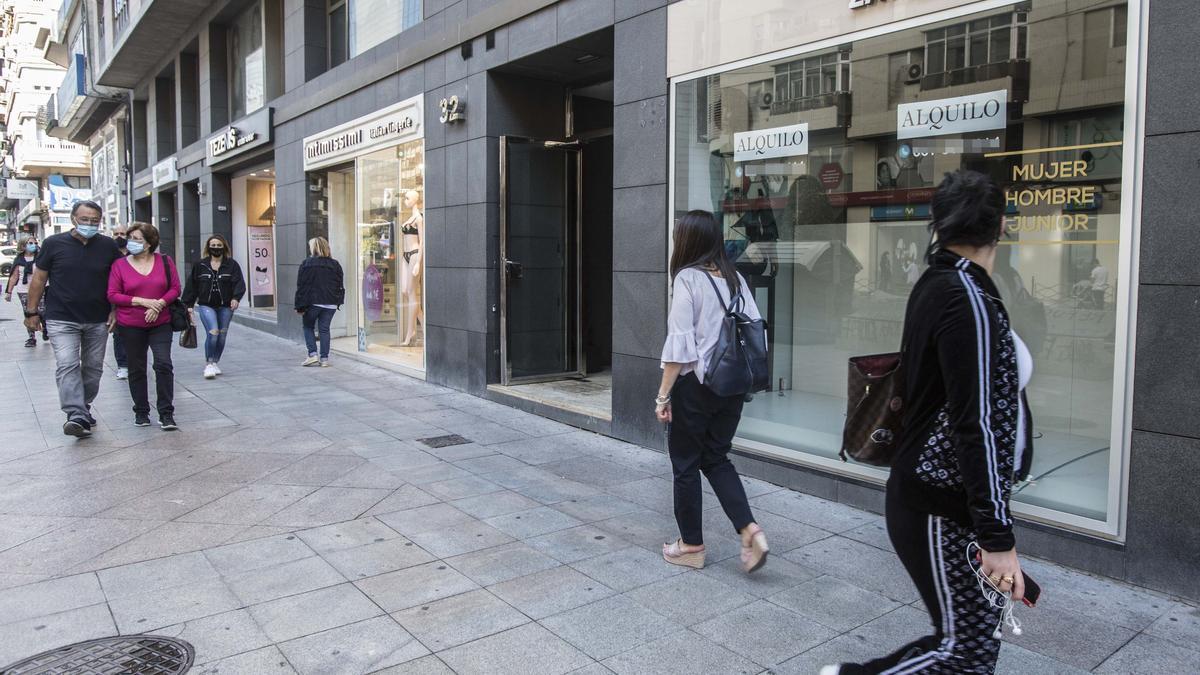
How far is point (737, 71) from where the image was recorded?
20.3ft

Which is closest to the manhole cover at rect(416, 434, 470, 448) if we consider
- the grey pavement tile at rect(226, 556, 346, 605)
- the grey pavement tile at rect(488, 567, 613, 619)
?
the grey pavement tile at rect(226, 556, 346, 605)

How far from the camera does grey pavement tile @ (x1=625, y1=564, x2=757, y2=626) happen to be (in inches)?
147

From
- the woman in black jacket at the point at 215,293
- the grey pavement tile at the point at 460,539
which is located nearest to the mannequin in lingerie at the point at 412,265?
the woman in black jacket at the point at 215,293

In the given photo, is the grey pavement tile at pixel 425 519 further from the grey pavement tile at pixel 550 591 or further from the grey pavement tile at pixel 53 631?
the grey pavement tile at pixel 53 631

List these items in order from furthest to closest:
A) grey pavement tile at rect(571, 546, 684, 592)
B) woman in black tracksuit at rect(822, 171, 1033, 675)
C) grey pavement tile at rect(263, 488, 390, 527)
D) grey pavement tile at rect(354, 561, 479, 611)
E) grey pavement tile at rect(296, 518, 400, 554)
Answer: grey pavement tile at rect(263, 488, 390, 527) < grey pavement tile at rect(296, 518, 400, 554) < grey pavement tile at rect(571, 546, 684, 592) < grey pavement tile at rect(354, 561, 479, 611) < woman in black tracksuit at rect(822, 171, 1033, 675)

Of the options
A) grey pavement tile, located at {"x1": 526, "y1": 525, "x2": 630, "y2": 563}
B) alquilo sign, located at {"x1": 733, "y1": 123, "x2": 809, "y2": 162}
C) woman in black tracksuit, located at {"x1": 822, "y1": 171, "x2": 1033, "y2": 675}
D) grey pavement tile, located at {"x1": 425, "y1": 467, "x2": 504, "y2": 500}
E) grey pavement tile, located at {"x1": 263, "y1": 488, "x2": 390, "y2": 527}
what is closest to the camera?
woman in black tracksuit, located at {"x1": 822, "y1": 171, "x2": 1033, "y2": 675}

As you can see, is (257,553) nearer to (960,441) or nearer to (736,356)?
(736,356)

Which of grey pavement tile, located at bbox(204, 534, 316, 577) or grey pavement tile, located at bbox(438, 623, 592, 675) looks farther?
grey pavement tile, located at bbox(204, 534, 316, 577)

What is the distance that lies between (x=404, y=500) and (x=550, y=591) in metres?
1.79

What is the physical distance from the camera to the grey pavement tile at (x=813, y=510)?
5039 mm

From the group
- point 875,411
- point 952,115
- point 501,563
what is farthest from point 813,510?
point 875,411

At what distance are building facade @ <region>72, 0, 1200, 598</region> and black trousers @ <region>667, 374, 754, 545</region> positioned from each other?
5.14 feet

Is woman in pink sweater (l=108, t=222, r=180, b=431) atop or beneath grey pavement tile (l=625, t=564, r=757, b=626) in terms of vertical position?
atop

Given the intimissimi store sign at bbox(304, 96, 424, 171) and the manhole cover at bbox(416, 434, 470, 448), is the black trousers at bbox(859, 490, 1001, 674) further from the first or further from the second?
the intimissimi store sign at bbox(304, 96, 424, 171)
